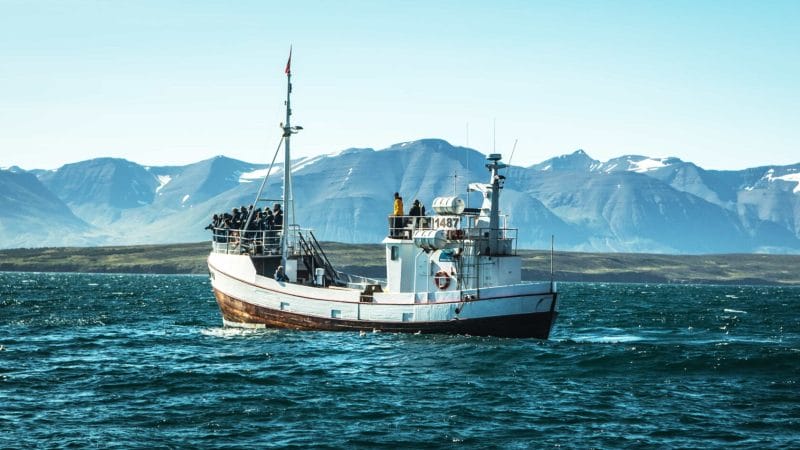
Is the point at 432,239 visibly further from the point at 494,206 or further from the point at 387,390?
the point at 387,390

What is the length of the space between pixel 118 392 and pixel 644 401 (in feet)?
58.0

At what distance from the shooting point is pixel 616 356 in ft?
149

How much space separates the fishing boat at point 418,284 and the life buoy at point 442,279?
0.16 ft

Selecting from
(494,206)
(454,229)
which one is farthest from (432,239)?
(494,206)

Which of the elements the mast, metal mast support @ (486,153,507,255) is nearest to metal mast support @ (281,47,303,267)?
the mast

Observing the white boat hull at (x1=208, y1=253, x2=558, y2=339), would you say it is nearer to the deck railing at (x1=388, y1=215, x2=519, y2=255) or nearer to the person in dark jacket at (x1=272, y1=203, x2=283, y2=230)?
the deck railing at (x1=388, y1=215, x2=519, y2=255)

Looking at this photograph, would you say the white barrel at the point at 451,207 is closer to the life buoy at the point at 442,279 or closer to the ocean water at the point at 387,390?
the life buoy at the point at 442,279

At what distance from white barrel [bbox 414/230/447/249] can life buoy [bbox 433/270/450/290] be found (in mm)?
1437

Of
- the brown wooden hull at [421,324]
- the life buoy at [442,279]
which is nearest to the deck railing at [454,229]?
the life buoy at [442,279]

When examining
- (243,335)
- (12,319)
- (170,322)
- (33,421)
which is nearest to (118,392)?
(33,421)

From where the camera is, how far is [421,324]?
4988 cm

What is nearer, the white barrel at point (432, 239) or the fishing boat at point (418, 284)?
the fishing boat at point (418, 284)

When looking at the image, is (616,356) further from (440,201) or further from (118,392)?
(118,392)

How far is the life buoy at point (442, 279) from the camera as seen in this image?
5068 cm
